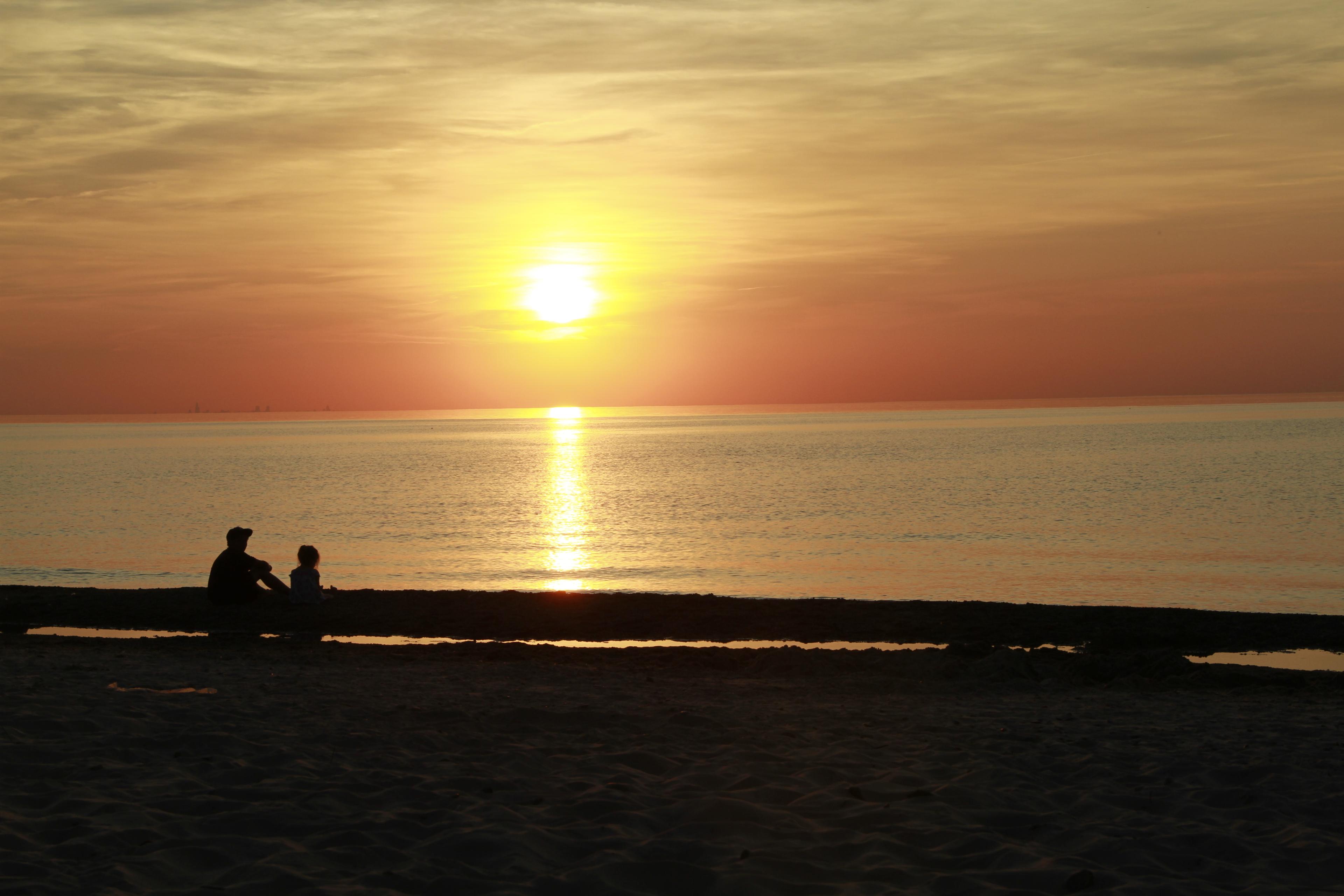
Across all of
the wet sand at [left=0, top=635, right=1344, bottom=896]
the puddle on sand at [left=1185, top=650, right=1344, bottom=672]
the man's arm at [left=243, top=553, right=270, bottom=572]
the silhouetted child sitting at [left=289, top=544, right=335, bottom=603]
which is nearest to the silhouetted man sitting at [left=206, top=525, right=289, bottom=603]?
the man's arm at [left=243, top=553, right=270, bottom=572]

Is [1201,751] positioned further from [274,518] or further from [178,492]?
[178,492]

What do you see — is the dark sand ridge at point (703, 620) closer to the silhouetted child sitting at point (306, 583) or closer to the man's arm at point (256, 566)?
the silhouetted child sitting at point (306, 583)

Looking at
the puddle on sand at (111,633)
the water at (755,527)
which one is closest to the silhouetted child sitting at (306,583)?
the puddle on sand at (111,633)

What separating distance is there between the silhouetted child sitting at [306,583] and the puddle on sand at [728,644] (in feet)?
3.72

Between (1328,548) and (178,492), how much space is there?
206 ft

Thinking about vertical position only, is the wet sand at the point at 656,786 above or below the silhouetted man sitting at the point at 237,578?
below

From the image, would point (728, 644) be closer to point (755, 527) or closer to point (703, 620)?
point (703, 620)

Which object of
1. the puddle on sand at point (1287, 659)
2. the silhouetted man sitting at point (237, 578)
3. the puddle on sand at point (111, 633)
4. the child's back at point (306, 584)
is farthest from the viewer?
the child's back at point (306, 584)

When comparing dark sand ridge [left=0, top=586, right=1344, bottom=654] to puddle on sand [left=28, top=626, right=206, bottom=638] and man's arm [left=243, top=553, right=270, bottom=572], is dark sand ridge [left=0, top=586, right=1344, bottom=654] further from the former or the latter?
man's arm [left=243, top=553, right=270, bottom=572]

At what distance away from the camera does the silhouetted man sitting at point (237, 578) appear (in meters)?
18.9

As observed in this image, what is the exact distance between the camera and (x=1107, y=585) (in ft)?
87.8

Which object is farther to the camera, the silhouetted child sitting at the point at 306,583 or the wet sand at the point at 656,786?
the silhouetted child sitting at the point at 306,583

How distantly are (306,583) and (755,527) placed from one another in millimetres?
26008

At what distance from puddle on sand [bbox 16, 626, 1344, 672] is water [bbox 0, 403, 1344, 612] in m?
6.75
